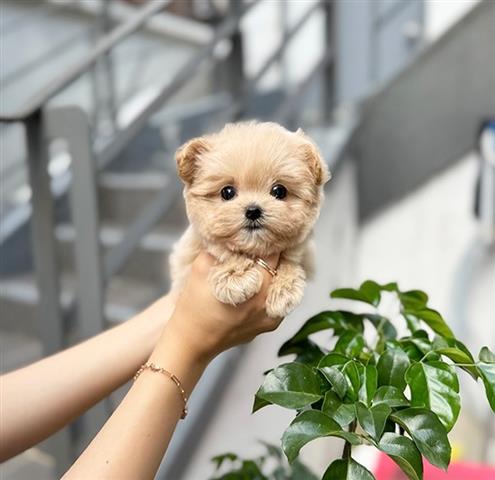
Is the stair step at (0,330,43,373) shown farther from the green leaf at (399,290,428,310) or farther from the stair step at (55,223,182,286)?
the green leaf at (399,290,428,310)

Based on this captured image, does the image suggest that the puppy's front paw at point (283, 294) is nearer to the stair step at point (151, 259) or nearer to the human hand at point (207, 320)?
the human hand at point (207, 320)

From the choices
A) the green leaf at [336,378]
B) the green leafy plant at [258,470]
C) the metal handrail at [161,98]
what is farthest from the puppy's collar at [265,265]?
the metal handrail at [161,98]

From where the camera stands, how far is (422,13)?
2229 mm

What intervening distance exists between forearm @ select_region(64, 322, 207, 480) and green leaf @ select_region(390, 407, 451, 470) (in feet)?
0.70

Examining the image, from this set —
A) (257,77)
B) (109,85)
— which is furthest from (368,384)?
(109,85)

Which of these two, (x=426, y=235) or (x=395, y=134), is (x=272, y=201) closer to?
(x=426, y=235)

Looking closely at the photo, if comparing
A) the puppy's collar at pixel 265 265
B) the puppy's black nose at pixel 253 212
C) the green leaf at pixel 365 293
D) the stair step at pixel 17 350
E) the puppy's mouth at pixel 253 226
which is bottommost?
the stair step at pixel 17 350

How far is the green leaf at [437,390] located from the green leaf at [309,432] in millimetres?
83

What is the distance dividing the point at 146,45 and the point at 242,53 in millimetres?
1085

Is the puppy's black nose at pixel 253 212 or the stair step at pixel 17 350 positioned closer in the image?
the puppy's black nose at pixel 253 212

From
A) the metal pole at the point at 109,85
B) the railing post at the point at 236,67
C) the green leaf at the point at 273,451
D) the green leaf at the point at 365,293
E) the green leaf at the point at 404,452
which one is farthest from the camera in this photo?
the metal pole at the point at 109,85

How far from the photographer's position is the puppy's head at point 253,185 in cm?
51

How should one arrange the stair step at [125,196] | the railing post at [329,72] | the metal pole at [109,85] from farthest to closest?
the railing post at [329,72]
the metal pole at [109,85]
the stair step at [125,196]

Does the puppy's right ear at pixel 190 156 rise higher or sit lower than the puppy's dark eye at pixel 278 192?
higher
